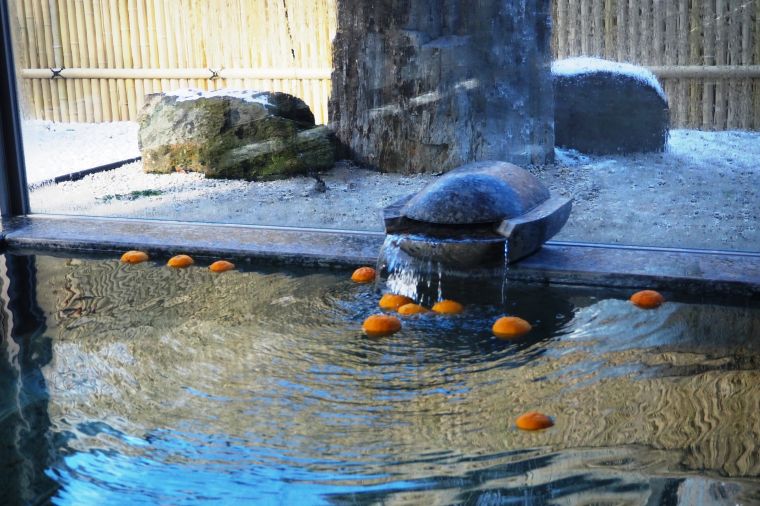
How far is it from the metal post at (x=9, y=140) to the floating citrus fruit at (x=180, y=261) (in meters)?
1.65

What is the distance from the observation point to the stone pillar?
430 cm

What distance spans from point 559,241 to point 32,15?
3130 mm

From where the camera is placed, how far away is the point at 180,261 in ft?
14.4

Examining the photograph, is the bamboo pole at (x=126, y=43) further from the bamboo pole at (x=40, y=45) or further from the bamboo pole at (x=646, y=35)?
the bamboo pole at (x=646, y=35)

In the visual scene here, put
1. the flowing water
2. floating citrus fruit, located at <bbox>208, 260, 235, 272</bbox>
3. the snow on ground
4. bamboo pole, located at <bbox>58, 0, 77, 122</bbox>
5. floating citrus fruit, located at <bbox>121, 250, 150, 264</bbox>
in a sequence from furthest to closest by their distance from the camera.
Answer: the snow on ground
bamboo pole, located at <bbox>58, 0, 77, 122</bbox>
floating citrus fruit, located at <bbox>121, 250, 150, 264</bbox>
floating citrus fruit, located at <bbox>208, 260, 235, 272</bbox>
the flowing water

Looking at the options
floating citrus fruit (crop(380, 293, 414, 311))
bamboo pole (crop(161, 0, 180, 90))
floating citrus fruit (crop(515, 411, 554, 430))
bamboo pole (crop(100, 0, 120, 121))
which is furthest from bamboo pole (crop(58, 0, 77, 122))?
floating citrus fruit (crop(515, 411, 554, 430))

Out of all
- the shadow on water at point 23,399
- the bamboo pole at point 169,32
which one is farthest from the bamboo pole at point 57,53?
the shadow on water at point 23,399

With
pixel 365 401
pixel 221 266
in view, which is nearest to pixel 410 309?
pixel 365 401

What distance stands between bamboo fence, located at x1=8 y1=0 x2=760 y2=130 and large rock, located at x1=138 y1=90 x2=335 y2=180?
0.30 feet

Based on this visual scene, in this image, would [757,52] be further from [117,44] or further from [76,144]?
[76,144]

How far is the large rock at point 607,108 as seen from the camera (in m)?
4.04

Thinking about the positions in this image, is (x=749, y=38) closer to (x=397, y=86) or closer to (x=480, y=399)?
(x=397, y=86)

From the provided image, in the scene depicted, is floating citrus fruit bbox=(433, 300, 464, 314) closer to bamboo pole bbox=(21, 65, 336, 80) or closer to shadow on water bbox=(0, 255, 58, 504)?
shadow on water bbox=(0, 255, 58, 504)

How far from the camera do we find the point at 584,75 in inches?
163
